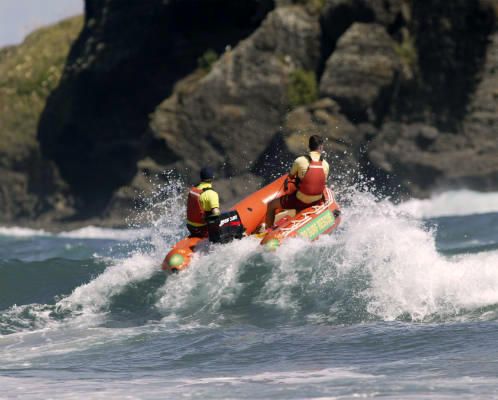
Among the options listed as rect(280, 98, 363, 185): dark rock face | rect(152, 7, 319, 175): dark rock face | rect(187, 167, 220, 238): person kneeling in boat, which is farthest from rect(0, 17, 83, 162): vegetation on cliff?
rect(187, 167, 220, 238): person kneeling in boat

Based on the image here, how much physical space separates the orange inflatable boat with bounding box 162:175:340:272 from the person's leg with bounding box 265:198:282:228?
4 centimetres

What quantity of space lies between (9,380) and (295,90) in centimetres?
1809

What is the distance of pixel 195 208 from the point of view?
10898 millimetres

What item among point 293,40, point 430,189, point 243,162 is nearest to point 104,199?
point 243,162

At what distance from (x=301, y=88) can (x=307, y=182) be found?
518 inches

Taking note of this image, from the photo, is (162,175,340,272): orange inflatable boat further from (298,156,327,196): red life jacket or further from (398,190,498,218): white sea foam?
(398,190,498,218): white sea foam

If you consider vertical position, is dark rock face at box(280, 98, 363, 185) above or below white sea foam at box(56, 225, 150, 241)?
above

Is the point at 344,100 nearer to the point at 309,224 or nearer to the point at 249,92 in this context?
the point at 249,92

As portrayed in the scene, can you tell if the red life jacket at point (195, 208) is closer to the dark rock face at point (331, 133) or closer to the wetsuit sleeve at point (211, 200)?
the wetsuit sleeve at point (211, 200)

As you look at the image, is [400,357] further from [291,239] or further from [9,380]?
[291,239]

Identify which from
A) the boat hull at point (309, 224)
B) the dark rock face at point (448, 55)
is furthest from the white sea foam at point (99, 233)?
the boat hull at point (309, 224)

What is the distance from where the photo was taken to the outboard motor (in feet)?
35.3

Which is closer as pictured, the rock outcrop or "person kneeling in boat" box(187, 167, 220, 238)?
"person kneeling in boat" box(187, 167, 220, 238)

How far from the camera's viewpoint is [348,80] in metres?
23.8
